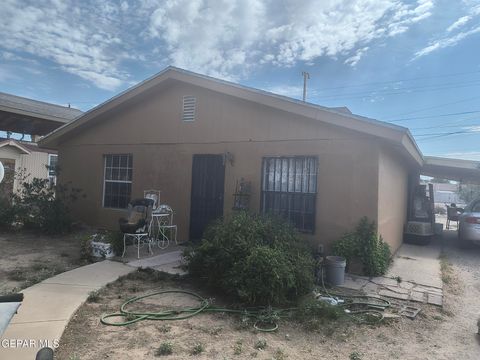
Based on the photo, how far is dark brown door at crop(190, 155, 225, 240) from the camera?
7.95m

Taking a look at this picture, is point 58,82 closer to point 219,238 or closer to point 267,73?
point 267,73

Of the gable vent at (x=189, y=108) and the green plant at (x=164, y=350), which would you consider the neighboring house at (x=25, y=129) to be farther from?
the green plant at (x=164, y=350)

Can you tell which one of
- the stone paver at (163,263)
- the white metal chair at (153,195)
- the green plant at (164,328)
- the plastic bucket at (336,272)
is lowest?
the green plant at (164,328)

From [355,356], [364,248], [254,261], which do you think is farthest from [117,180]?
[355,356]

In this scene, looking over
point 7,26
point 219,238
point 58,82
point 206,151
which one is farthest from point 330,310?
point 58,82

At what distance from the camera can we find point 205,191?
8.17 m

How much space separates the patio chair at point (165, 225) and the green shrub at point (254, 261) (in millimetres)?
2604

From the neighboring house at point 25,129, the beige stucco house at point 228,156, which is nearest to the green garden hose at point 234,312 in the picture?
the beige stucco house at point 228,156

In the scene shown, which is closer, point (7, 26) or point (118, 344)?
point (118, 344)

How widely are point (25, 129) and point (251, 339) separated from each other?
14298 mm

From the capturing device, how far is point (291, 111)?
264 inches

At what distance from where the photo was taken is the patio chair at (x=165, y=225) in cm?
793

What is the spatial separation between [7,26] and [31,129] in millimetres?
5577

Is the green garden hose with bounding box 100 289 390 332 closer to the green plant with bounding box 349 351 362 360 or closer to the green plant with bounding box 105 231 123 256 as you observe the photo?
the green plant with bounding box 349 351 362 360
